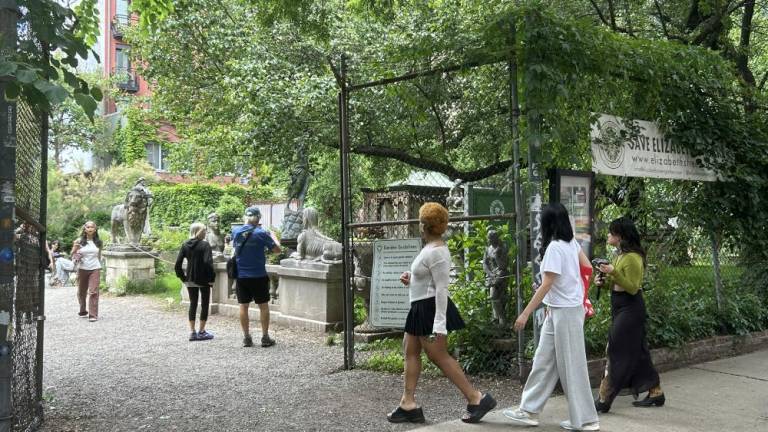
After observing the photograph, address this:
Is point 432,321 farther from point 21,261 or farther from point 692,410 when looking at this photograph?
point 21,261

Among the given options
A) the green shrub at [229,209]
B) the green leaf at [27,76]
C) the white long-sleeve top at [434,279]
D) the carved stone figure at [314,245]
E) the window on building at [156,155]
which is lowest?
the white long-sleeve top at [434,279]

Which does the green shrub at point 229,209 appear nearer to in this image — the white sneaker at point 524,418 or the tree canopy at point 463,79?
the tree canopy at point 463,79

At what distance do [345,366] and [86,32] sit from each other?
4337 millimetres

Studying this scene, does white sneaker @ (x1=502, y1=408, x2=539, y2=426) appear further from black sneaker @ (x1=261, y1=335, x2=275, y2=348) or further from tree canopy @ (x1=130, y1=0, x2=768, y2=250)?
black sneaker @ (x1=261, y1=335, x2=275, y2=348)

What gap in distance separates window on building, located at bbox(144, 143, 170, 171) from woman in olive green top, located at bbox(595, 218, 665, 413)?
127 feet

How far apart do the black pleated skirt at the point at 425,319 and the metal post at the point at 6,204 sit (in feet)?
8.76

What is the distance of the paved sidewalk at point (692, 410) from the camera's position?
17.1 ft

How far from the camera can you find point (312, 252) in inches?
435

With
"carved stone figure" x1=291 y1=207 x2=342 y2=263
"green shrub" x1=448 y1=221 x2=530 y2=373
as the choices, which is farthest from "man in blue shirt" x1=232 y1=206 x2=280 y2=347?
"green shrub" x1=448 y1=221 x2=530 y2=373

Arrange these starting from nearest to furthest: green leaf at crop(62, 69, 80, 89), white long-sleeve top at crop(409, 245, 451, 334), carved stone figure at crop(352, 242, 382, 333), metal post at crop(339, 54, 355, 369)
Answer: green leaf at crop(62, 69, 80, 89)
white long-sleeve top at crop(409, 245, 451, 334)
metal post at crop(339, 54, 355, 369)
carved stone figure at crop(352, 242, 382, 333)

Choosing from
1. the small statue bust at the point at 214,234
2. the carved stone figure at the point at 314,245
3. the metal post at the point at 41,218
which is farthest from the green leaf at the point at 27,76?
the small statue bust at the point at 214,234

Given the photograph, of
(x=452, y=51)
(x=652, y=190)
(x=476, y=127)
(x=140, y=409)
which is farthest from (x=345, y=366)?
(x=476, y=127)

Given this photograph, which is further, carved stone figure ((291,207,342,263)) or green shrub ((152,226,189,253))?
green shrub ((152,226,189,253))

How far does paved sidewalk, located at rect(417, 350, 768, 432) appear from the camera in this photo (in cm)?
520
